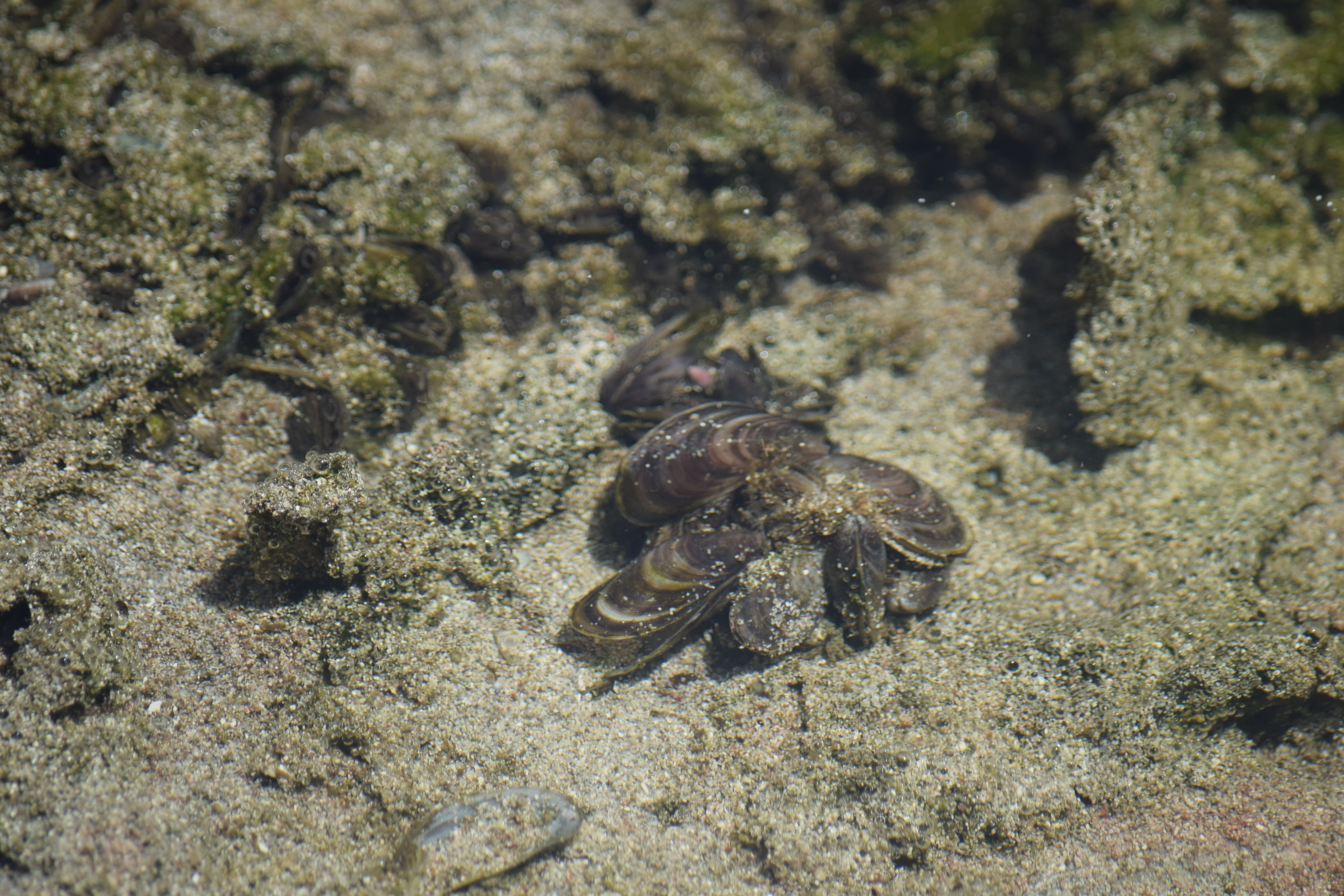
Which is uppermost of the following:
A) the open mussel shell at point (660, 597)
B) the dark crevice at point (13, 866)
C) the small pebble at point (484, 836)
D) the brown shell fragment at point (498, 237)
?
the brown shell fragment at point (498, 237)

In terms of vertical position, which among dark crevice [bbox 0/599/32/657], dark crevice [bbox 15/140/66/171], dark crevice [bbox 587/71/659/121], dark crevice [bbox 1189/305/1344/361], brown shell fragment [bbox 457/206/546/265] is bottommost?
dark crevice [bbox 0/599/32/657]

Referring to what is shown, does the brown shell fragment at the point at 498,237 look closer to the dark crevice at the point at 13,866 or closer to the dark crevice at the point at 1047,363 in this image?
the dark crevice at the point at 1047,363

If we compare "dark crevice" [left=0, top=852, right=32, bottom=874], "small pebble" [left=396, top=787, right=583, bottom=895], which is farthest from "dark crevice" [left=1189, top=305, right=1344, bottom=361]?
"dark crevice" [left=0, top=852, right=32, bottom=874]

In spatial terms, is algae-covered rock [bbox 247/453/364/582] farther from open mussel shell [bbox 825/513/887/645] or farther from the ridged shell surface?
open mussel shell [bbox 825/513/887/645]

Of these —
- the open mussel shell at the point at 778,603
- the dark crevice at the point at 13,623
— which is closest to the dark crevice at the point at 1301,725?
the open mussel shell at the point at 778,603

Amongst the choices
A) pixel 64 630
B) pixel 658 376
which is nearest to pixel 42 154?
pixel 64 630

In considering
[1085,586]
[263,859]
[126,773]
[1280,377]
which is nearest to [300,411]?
[126,773]

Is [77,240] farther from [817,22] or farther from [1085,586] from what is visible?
[1085,586]
